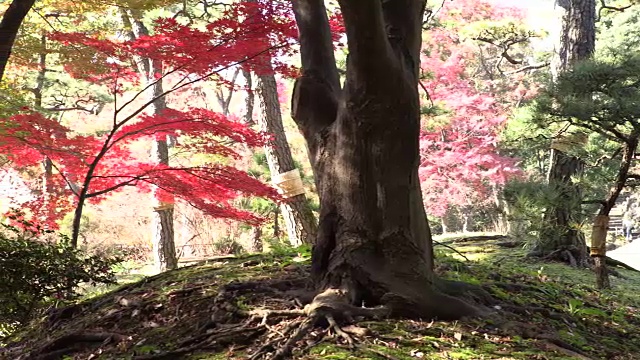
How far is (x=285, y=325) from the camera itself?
2.62m

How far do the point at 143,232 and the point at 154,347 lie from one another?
11585 millimetres

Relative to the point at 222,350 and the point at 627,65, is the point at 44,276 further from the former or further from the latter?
the point at 627,65

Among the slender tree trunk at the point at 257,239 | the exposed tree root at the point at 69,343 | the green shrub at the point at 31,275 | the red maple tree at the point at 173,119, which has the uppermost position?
the red maple tree at the point at 173,119

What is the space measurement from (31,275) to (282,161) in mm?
3813

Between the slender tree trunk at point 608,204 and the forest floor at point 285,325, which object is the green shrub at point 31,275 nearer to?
the forest floor at point 285,325

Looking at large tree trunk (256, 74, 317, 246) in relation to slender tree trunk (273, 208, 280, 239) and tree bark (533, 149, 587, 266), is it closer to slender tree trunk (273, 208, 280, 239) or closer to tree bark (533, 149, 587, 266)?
tree bark (533, 149, 587, 266)

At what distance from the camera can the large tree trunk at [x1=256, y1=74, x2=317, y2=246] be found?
7.03 m

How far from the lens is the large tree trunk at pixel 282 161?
7.03 m

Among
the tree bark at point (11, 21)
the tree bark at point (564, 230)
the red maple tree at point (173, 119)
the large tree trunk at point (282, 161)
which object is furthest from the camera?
the large tree trunk at point (282, 161)

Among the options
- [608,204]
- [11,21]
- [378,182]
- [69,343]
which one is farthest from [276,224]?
[378,182]

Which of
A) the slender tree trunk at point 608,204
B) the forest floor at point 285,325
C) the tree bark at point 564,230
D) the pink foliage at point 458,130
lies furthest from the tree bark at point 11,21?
the pink foliage at point 458,130

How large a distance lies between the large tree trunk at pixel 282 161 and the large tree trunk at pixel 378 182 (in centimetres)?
373

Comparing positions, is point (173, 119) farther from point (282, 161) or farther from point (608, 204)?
point (608, 204)

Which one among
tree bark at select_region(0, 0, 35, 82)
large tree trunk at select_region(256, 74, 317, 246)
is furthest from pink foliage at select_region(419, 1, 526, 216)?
tree bark at select_region(0, 0, 35, 82)
